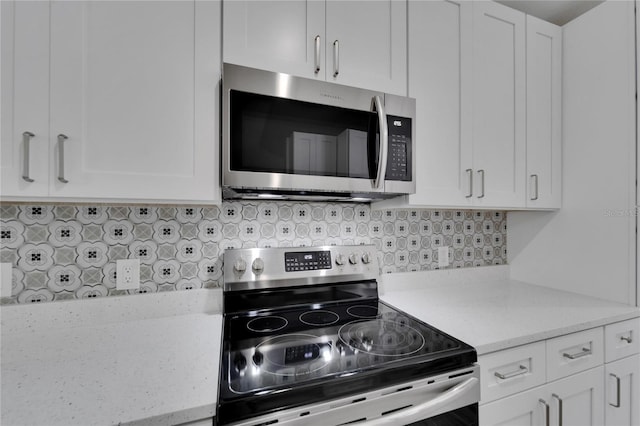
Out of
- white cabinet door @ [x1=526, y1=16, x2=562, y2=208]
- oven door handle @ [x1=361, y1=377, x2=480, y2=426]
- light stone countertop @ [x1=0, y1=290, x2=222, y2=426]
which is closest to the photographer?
light stone countertop @ [x1=0, y1=290, x2=222, y2=426]

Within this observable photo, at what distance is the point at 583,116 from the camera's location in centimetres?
156

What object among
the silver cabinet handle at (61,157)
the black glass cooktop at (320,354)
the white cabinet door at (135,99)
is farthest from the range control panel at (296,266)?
the silver cabinet handle at (61,157)

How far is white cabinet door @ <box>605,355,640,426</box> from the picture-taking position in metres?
1.24

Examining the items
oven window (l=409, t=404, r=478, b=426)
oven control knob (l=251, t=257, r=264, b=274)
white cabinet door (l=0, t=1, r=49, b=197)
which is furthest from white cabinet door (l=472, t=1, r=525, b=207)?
white cabinet door (l=0, t=1, r=49, b=197)

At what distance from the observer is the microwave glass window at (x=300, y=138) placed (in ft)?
3.25

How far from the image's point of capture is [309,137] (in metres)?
1.08

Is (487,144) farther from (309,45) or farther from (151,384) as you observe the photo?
(151,384)

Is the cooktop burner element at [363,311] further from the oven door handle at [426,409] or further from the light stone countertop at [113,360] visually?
the light stone countertop at [113,360]

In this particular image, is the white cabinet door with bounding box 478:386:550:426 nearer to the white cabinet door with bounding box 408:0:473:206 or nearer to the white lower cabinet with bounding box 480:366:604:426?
the white lower cabinet with bounding box 480:366:604:426

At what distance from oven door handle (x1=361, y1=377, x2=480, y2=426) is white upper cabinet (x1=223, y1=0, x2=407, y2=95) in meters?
1.11

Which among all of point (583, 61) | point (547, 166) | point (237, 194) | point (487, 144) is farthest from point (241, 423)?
point (583, 61)

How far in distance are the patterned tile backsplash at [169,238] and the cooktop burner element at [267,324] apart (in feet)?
0.91

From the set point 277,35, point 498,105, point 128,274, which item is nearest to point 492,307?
point 498,105

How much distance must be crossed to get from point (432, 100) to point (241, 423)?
53.9 inches
